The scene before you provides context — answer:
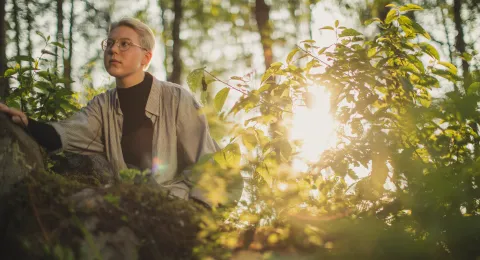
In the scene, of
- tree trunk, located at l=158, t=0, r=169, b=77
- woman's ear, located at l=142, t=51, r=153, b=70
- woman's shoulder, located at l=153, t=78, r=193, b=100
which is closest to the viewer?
woman's shoulder, located at l=153, t=78, r=193, b=100

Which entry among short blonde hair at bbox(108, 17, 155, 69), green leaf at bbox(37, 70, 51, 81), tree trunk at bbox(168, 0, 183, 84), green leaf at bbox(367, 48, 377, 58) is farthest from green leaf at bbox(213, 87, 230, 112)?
tree trunk at bbox(168, 0, 183, 84)

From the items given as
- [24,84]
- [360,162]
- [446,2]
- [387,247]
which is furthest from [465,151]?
[446,2]

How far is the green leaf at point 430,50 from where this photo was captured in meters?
2.35

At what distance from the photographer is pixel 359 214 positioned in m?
1.88

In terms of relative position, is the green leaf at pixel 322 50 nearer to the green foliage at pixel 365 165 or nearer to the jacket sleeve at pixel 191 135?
the green foliage at pixel 365 165

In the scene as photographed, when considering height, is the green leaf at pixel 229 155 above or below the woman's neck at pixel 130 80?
below

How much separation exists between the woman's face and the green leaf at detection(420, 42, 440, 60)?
7.81 ft

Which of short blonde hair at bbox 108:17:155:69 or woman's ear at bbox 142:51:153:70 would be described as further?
woman's ear at bbox 142:51:153:70

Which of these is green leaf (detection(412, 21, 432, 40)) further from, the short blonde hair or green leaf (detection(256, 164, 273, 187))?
the short blonde hair

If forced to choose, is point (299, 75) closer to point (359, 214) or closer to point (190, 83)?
point (190, 83)

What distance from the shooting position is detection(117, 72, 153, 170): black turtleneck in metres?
3.46

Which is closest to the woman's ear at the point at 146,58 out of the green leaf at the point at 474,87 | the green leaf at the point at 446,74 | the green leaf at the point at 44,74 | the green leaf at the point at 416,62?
the green leaf at the point at 44,74

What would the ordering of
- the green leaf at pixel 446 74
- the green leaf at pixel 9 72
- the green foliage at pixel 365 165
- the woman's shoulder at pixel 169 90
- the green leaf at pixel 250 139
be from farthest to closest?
the woman's shoulder at pixel 169 90 → the green leaf at pixel 9 72 → the green leaf at pixel 446 74 → the green leaf at pixel 250 139 → the green foliage at pixel 365 165

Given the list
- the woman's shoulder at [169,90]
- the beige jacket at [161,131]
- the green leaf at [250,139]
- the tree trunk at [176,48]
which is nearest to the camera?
the green leaf at [250,139]
